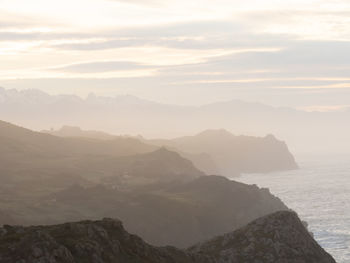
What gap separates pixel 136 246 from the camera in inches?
2584

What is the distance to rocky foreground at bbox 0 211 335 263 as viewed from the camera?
53341 millimetres

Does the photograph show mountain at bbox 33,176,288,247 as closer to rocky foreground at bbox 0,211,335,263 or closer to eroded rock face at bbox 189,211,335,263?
eroded rock face at bbox 189,211,335,263

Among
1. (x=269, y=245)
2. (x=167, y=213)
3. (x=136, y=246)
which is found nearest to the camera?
(x=136, y=246)

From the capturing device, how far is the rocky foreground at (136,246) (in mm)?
53341

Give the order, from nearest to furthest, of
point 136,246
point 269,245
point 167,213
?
point 136,246
point 269,245
point 167,213

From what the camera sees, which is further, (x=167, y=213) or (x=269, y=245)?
(x=167, y=213)

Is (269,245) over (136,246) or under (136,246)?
under

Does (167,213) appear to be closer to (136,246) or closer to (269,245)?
(269,245)

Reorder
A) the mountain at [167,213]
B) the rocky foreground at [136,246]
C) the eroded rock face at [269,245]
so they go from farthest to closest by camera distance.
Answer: the mountain at [167,213] < the eroded rock face at [269,245] < the rocky foreground at [136,246]

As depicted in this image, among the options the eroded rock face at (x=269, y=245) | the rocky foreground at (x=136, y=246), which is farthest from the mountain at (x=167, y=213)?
the rocky foreground at (x=136, y=246)

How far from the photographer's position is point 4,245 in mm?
54406

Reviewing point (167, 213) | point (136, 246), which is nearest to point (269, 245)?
point (136, 246)

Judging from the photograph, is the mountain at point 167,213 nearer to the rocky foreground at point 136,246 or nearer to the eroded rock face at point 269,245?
the eroded rock face at point 269,245

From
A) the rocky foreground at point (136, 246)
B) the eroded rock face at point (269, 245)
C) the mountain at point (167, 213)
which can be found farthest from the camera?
the mountain at point (167, 213)
